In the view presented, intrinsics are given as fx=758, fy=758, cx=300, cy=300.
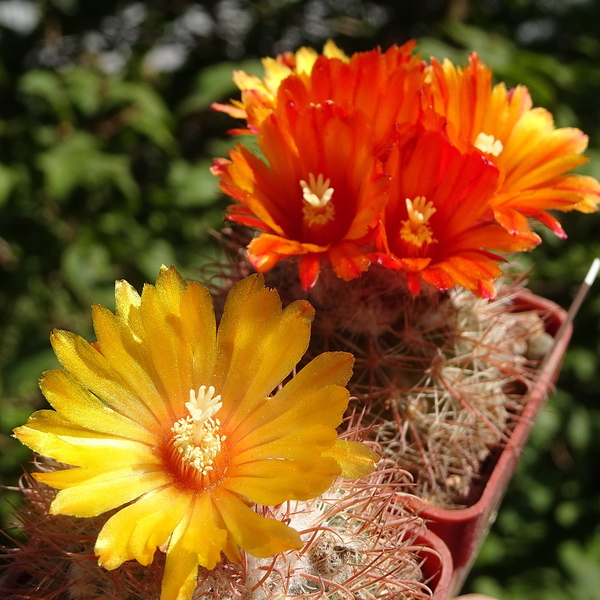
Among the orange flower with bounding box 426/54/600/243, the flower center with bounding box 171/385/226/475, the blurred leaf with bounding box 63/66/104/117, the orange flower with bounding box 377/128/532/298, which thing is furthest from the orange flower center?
the blurred leaf with bounding box 63/66/104/117

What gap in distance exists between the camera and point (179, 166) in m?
1.78

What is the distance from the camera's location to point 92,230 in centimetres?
169

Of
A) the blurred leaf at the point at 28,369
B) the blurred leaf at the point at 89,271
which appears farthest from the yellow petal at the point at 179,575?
the blurred leaf at the point at 89,271

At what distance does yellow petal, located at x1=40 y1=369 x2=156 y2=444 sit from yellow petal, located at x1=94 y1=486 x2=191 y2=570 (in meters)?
0.07

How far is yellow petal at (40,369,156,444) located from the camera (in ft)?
2.16

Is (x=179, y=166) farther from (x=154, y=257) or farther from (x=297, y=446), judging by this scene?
(x=297, y=446)

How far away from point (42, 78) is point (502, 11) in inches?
48.9

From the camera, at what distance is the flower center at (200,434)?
2.22 ft

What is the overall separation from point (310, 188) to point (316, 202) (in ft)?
0.09

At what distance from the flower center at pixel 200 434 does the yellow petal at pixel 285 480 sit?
0.03 m

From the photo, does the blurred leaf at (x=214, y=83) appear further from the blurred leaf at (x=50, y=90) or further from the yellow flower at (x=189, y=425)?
the yellow flower at (x=189, y=425)

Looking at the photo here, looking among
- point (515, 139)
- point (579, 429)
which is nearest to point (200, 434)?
point (515, 139)

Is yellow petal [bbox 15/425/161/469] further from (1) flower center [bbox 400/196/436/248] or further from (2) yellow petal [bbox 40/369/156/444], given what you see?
(1) flower center [bbox 400/196/436/248]

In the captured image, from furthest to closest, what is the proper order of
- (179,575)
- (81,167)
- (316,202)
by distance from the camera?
(81,167) < (316,202) < (179,575)
